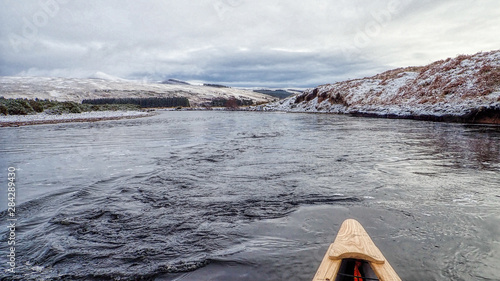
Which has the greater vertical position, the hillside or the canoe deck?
the hillside

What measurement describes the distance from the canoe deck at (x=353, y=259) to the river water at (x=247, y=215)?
0.50 m

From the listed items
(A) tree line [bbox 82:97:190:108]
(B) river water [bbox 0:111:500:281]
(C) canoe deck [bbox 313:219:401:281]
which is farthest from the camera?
(A) tree line [bbox 82:97:190:108]

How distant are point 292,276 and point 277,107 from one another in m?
53.3

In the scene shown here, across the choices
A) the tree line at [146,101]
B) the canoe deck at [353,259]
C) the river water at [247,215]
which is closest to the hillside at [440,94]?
the river water at [247,215]

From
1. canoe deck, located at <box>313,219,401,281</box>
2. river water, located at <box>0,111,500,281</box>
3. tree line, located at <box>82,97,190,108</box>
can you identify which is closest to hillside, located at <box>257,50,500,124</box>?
river water, located at <box>0,111,500,281</box>

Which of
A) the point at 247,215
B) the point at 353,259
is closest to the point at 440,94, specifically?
the point at 247,215

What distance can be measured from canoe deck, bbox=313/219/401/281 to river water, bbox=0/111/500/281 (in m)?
0.50

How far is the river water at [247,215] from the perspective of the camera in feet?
10.5

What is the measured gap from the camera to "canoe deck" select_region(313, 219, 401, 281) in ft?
8.11

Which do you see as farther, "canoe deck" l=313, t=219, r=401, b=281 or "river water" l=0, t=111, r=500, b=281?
"river water" l=0, t=111, r=500, b=281

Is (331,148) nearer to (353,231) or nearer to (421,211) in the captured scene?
(421,211)

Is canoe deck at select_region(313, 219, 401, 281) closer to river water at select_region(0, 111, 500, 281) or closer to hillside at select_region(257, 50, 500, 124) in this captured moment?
river water at select_region(0, 111, 500, 281)

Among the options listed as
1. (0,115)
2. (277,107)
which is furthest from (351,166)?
(277,107)

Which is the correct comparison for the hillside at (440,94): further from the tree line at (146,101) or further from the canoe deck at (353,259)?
the tree line at (146,101)
